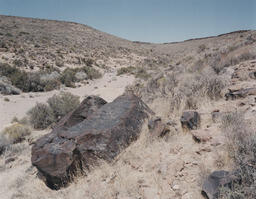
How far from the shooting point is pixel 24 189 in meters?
3.23

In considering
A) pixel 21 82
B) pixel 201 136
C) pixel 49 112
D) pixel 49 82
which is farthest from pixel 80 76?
pixel 201 136

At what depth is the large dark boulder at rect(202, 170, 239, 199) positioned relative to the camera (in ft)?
5.55

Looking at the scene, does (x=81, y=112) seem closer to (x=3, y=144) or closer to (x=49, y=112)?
(x=3, y=144)

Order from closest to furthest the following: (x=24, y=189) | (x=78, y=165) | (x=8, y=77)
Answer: (x=78, y=165) → (x=24, y=189) → (x=8, y=77)

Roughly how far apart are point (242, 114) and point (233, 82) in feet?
7.02

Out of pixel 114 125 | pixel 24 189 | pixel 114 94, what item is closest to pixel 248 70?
pixel 114 125

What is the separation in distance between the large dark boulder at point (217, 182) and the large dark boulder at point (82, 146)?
5.28ft

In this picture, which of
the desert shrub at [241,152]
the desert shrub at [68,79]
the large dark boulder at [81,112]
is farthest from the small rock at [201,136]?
the desert shrub at [68,79]

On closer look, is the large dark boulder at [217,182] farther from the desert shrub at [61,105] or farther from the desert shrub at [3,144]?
the desert shrub at [61,105]

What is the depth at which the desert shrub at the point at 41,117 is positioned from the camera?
6.30m

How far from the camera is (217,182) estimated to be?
1768 millimetres

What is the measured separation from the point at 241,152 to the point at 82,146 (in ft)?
7.91

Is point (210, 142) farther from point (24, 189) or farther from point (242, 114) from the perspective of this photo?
point (24, 189)

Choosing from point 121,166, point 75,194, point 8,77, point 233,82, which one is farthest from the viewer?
point 8,77
